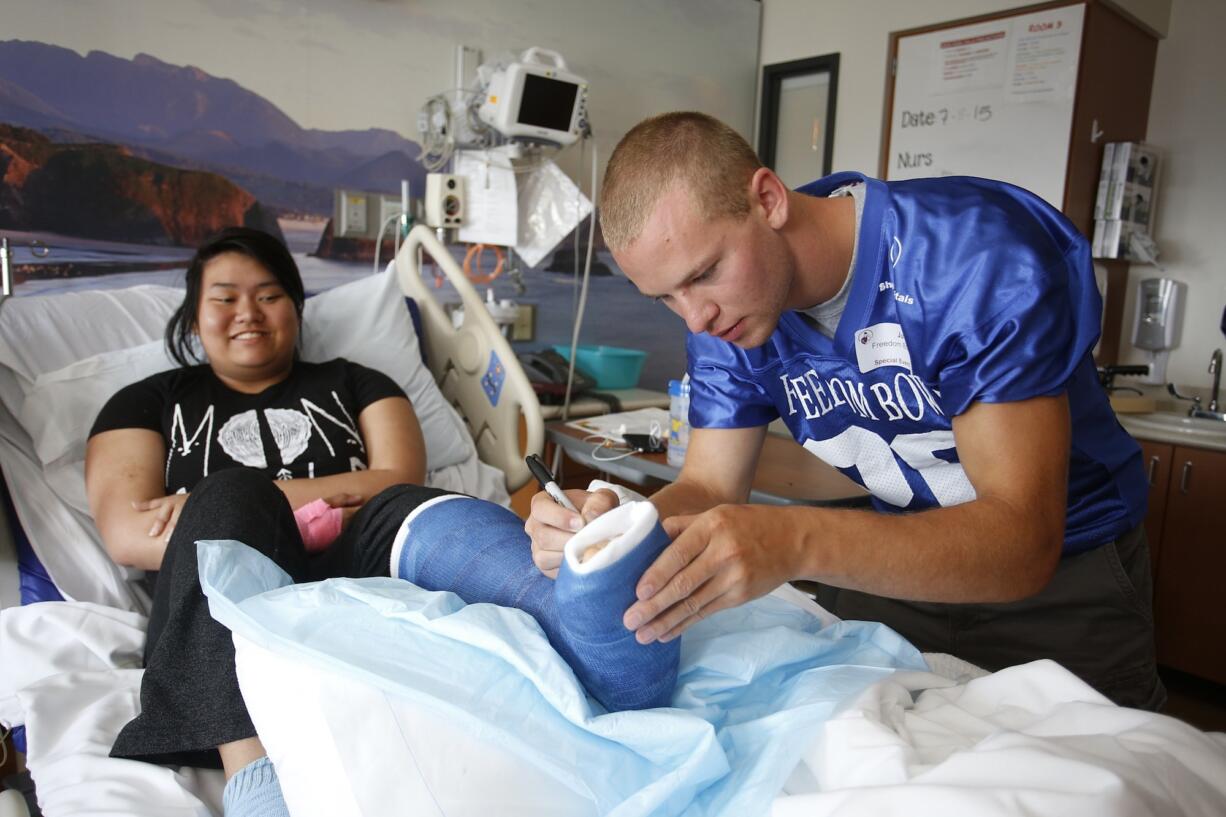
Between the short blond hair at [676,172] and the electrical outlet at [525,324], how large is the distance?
195 cm

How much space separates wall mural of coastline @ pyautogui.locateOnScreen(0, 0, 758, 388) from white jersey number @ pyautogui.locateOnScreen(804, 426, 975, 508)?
178 cm

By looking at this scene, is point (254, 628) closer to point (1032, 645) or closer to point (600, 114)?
point (1032, 645)

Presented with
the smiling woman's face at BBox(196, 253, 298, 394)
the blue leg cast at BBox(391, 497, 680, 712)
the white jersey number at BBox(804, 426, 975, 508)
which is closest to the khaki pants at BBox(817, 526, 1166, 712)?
the white jersey number at BBox(804, 426, 975, 508)

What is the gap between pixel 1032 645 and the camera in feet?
4.14

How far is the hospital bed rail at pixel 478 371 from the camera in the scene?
218 cm

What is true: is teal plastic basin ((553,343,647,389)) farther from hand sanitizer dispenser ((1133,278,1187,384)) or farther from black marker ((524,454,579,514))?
black marker ((524,454,579,514))

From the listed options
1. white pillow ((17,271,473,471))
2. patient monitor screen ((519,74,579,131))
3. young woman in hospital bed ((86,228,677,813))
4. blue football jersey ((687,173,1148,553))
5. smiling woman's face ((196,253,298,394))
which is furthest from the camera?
patient monitor screen ((519,74,579,131))

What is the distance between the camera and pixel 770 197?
41.5 inches

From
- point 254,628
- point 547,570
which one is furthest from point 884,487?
point 254,628

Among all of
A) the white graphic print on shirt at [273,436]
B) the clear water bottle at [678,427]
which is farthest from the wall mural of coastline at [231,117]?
the clear water bottle at [678,427]

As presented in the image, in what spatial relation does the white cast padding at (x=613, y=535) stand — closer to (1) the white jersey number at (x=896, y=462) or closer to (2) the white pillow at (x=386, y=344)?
(1) the white jersey number at (x=896, y=462)

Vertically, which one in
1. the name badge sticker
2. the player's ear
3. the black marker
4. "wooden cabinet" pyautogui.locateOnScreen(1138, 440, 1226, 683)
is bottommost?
"wooden cabinet" pyautogui.locateOnScreen(1138, 440, 1226, 683)

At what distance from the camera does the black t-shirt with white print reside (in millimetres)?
1681

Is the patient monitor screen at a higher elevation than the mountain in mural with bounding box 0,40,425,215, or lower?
higher
